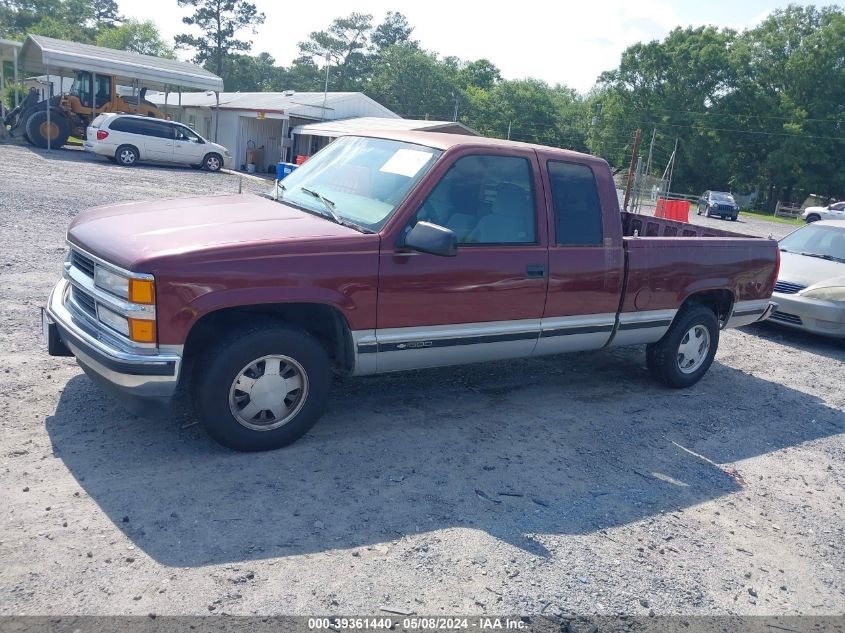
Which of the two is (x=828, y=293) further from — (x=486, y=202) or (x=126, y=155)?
(x=126, y=155)

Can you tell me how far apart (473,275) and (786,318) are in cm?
608

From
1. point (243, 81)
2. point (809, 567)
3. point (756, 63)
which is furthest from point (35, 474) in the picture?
point (243, 81)

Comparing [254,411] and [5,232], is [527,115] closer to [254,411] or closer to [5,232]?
[5,232]

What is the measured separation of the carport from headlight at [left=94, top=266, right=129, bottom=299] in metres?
24.6

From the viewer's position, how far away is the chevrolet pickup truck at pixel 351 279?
392cm

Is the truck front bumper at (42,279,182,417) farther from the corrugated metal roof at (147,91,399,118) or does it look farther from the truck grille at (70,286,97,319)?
the corrugated metal roof at (147,91,399,118)

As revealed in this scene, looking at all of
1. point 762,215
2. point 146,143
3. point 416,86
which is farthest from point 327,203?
point 416,86

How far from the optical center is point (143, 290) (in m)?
3.77

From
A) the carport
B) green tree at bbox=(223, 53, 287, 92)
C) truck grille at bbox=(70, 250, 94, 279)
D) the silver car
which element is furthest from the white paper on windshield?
green tree at bbox=(223, 53, 287, 92)

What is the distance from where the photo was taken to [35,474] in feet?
12.6

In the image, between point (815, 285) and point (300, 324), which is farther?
point (815, 285)

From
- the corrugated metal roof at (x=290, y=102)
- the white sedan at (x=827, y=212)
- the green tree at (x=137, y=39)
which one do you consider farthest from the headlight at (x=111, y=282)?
the green tree at (x=137, y=39)

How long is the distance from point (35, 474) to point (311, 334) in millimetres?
1737

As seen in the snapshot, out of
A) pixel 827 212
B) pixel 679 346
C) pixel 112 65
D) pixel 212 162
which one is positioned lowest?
pixel 679 346
